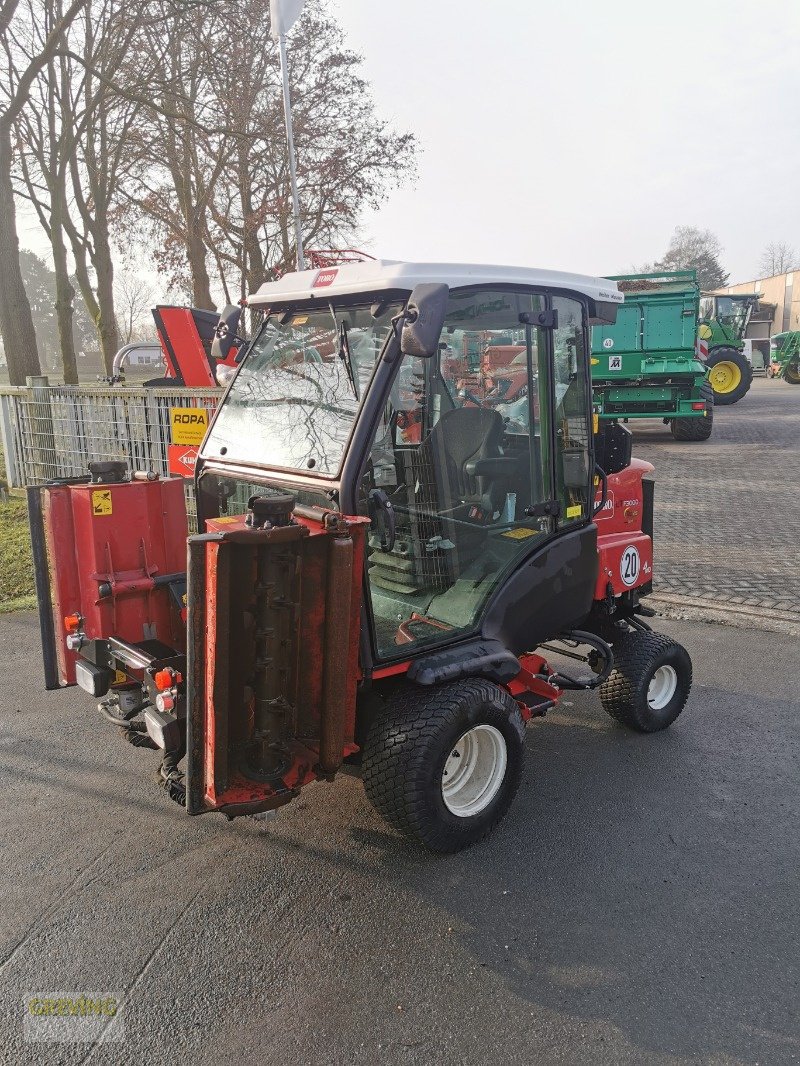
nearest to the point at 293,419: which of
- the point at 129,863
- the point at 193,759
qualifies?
the point at 193,759

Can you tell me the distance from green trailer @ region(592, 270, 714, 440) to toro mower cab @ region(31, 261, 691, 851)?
459 inches

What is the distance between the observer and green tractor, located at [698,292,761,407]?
20453 mm

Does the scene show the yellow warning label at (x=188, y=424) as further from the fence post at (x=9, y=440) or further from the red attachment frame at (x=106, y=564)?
the red attachment frame at (x=106, y=564)

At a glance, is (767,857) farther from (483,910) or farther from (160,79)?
(160,79)

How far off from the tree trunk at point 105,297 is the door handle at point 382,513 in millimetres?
16862

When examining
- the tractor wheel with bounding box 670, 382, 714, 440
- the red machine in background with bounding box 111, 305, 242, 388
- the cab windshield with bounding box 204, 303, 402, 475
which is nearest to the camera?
the cab windshield with bounding box 204, 303, 402, 475

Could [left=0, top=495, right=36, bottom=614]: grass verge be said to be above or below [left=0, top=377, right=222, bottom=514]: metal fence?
below

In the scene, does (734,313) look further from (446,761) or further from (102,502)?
(102,502)

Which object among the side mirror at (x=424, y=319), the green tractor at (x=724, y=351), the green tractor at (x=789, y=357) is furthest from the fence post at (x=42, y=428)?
the green tractor at (x=789, y=357)

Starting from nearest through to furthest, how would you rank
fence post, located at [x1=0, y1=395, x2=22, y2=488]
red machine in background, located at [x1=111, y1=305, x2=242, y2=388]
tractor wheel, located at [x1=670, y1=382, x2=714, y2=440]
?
red machine in background, located at [x1=111, y1=305, x2=242, y2=388]
fence post, located at [x1=0, y1=395, x2=22, y2=488]
tractor wheel, located at [x1=670, y1=382, x2=714, y2=440]

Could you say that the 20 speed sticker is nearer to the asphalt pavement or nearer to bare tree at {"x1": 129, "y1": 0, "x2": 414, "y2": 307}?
the asphalt pavement

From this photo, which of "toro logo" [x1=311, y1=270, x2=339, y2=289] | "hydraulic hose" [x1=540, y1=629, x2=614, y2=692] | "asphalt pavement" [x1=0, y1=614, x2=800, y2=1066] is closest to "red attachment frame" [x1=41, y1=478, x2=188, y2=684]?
"asphalt pavement" [x1=0, y1=614, x2=800, y2=1066]

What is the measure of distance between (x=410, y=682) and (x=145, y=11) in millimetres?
15268

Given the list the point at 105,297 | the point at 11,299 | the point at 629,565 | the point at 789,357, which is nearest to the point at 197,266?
the point at 105,297
